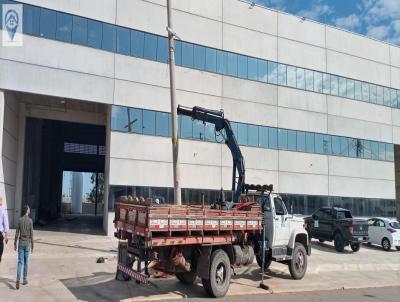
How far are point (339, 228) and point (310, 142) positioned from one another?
31.0 feet

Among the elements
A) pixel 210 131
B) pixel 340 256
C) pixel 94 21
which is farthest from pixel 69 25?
pixel 340 256

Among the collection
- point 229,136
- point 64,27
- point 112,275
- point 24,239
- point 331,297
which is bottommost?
point 331,297

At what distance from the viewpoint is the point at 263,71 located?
2909 cm

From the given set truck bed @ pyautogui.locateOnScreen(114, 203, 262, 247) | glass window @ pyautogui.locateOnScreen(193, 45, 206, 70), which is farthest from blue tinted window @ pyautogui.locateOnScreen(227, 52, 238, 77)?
truck bed @ pyautogui.locateOnScreen(114, 203, 262, 247)

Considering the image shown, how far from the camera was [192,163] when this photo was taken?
25.6m

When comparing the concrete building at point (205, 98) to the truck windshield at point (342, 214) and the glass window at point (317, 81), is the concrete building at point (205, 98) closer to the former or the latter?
the glass window at point (317, 81)

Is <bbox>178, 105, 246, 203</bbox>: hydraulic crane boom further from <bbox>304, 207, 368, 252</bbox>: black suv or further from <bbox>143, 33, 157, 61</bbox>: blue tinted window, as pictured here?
<bbox>143, 33, 157, 61</bbox>: blue tinted window

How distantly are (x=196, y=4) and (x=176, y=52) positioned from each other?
10.8 feet

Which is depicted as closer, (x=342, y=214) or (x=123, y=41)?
(x=342, y=214)

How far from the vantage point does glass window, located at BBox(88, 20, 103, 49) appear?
23.2 metres

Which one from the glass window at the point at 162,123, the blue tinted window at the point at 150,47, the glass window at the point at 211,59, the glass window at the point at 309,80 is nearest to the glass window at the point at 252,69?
the glass window at the point at 211,59

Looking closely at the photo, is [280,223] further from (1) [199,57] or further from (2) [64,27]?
(2) [64,27]

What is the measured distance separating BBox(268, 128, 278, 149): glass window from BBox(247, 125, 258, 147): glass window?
105cm

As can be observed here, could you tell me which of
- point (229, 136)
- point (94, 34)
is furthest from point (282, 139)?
point (229, 136)
